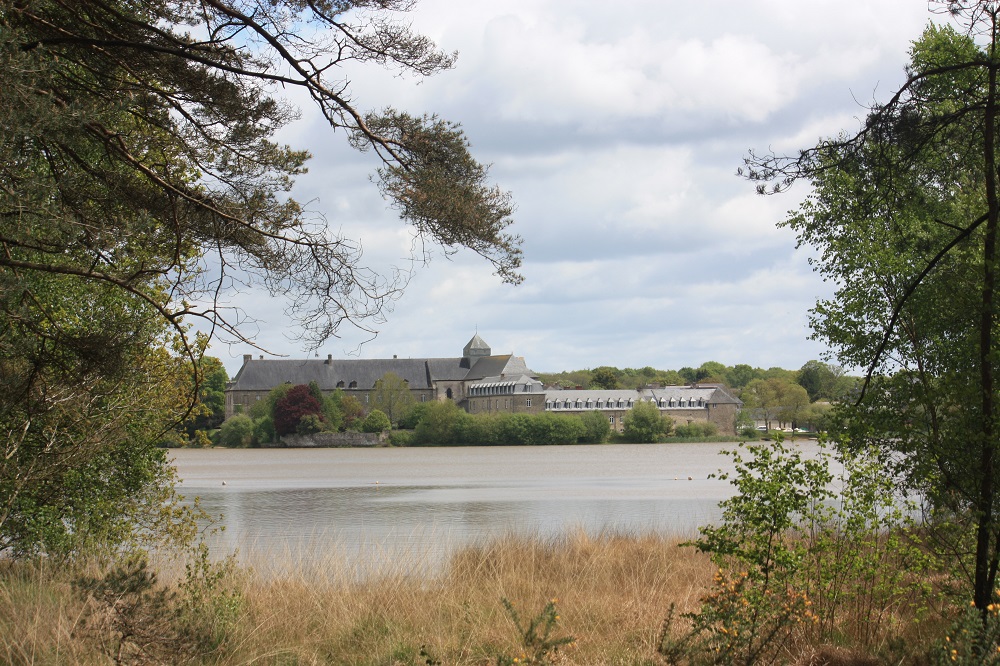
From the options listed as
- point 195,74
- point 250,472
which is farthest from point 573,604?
point 250,472

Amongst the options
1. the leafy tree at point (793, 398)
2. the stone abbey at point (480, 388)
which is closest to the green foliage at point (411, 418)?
the stone abbey at point (480, 388)

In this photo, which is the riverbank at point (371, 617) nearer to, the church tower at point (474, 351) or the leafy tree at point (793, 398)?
the leafy tree at point (793, 398)

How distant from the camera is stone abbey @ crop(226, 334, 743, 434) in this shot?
88062mm

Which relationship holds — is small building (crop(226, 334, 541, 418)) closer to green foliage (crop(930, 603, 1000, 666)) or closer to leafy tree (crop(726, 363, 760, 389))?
leafy tree (crop(726, 363, 760, 389))

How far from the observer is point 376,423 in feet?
257

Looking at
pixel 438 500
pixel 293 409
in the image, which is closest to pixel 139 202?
pixel 438 500

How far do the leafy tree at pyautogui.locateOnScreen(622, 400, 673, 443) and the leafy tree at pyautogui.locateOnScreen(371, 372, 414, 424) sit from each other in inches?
812

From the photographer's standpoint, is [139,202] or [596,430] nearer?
[139,202]

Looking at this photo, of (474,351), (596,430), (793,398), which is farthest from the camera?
(474,351)

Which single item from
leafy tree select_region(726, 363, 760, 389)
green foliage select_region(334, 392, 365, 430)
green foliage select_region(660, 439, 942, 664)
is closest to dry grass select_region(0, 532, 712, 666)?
green foliage select_region(660, 439, 942, 664)

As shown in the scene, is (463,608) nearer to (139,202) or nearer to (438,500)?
(139,202)

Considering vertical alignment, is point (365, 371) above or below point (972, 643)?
above

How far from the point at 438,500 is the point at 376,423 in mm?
54150

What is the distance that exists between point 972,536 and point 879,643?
81 cm
